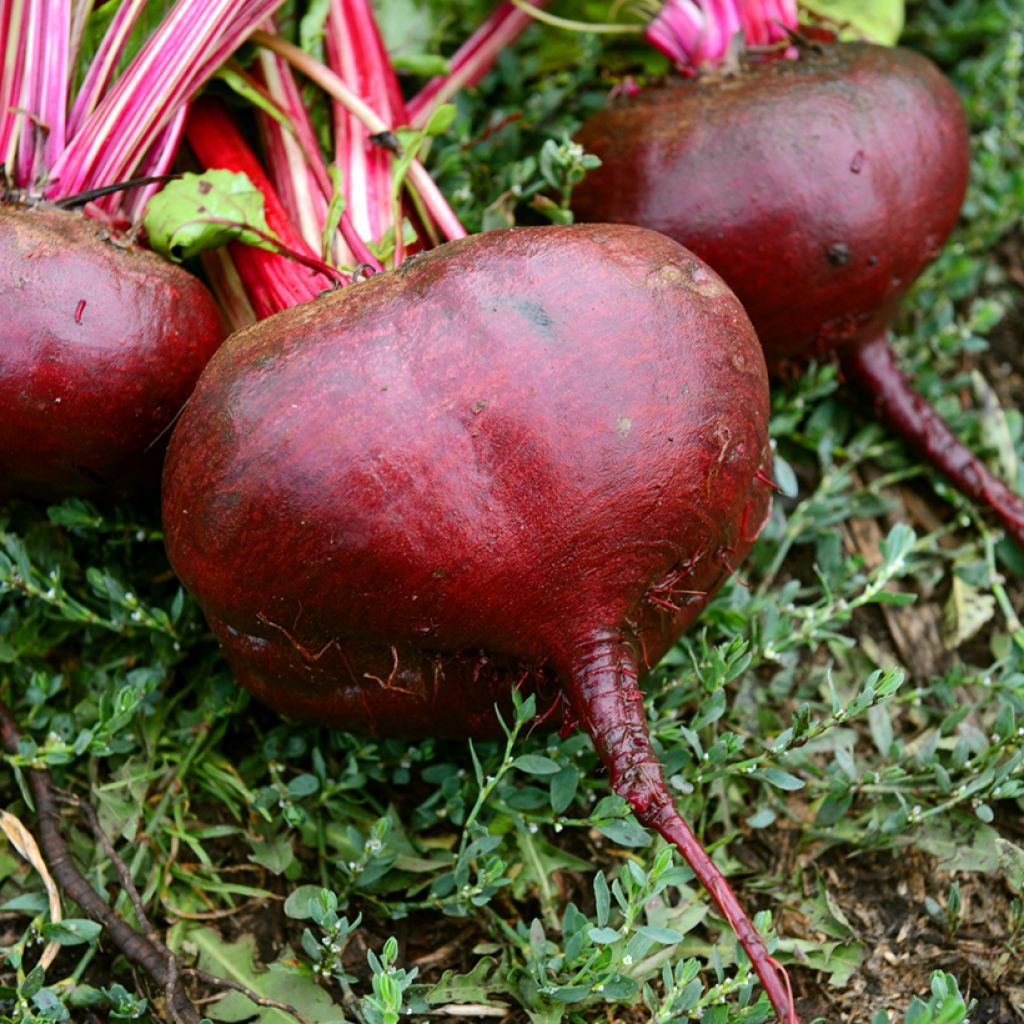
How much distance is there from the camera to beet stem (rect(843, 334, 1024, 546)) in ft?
7.84

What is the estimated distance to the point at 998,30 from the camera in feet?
10.3

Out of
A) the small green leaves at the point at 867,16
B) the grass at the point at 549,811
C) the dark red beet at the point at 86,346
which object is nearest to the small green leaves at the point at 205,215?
the dark red beet at the point at 86,346

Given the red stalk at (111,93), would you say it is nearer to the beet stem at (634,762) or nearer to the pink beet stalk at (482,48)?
the pink beet stalk at (482,48)

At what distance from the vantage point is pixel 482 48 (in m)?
2.70

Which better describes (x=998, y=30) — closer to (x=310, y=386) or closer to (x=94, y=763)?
(x=310, y=386)

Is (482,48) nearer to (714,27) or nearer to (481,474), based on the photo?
(714,27)

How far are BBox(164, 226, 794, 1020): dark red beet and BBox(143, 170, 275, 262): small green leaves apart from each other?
281mm

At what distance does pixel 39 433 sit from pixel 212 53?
2.74ft

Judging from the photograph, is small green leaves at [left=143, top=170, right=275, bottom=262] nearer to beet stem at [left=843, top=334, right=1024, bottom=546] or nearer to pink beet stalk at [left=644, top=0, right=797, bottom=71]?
pink beet stalk at [left=644, top=0, right=797, bottom=71]

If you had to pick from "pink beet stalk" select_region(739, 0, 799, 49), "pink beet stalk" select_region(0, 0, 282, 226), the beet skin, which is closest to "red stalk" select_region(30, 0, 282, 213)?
"pink beet stalk" select_region(0, 0, 282, 226)

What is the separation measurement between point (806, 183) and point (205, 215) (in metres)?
1.17

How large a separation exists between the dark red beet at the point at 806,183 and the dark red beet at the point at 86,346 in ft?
3.17

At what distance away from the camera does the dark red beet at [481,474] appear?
1.65 m

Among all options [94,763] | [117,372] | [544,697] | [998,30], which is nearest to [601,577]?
[544,697]
